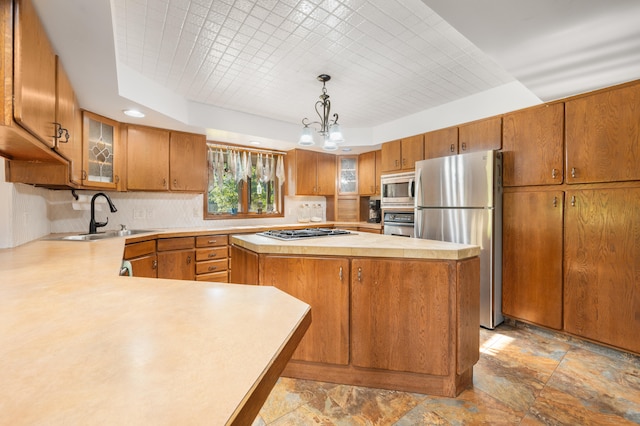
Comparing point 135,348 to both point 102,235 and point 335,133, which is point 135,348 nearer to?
point 335,133

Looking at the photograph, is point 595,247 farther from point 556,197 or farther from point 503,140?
point 503,140

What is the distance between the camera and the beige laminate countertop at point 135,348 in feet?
1.32

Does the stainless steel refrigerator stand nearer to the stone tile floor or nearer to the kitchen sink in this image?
the stone tile floor

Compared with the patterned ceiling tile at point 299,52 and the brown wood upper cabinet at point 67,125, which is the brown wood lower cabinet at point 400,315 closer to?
the patterned ceiling tile at point 299,52

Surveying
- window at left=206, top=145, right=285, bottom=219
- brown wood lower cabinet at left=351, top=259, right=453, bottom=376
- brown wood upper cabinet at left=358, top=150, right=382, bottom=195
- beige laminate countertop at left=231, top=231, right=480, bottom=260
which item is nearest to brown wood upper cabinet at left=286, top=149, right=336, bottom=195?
window at left=206, top=145, right=285, bottom=219

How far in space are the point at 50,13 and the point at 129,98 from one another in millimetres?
1199

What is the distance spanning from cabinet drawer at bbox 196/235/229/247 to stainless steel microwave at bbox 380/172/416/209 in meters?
2.17

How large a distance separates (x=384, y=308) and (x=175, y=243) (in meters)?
2.49

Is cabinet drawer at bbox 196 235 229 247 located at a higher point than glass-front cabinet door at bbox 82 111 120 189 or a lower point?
lower

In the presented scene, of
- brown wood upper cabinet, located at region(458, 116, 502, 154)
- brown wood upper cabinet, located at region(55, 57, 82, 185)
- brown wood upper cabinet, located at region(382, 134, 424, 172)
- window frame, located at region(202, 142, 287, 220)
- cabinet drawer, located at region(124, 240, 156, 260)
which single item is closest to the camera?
brown wood upper cabinet, located at region(55, 57, 82, 185)

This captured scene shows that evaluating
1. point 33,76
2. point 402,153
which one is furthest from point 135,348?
point 402,153

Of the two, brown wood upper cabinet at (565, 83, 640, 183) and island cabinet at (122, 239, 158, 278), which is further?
island cabinet at (122, 239, 158, 278)

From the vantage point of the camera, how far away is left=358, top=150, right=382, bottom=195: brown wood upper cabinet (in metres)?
4.61

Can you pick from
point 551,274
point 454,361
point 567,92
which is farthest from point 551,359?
point 567,92
